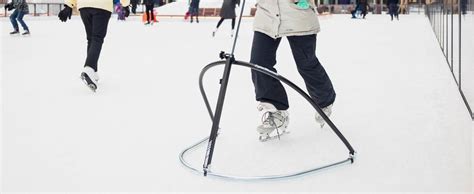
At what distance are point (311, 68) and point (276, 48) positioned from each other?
0.23 meters

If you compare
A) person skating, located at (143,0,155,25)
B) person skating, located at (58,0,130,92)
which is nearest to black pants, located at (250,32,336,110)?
person skating, located at (58,0,130,92)

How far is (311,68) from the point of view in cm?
306

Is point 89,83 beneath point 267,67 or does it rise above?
beneath

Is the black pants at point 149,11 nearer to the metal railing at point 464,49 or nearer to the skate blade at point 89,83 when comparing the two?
the skate blade at point 89,83

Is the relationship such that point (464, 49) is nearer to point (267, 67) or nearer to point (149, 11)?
point (267, 67)

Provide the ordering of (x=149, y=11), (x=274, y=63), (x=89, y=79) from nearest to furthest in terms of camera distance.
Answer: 1. (x=274, y=63)
2. (x=89, y=79)
3. (x=149, y=11)

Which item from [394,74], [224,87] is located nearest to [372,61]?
[394,74]

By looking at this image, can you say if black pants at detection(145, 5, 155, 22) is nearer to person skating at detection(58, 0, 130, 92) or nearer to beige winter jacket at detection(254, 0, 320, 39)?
person skating at detection(58, 0, 130, 92)

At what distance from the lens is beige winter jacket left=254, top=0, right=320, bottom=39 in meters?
2.88

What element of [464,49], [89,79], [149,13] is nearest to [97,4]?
[89,79]

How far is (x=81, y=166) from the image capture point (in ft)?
8.57

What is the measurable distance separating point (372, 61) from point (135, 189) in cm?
546

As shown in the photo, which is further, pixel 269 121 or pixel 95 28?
pixel 95 28

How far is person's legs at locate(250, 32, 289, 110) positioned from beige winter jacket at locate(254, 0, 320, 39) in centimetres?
6
